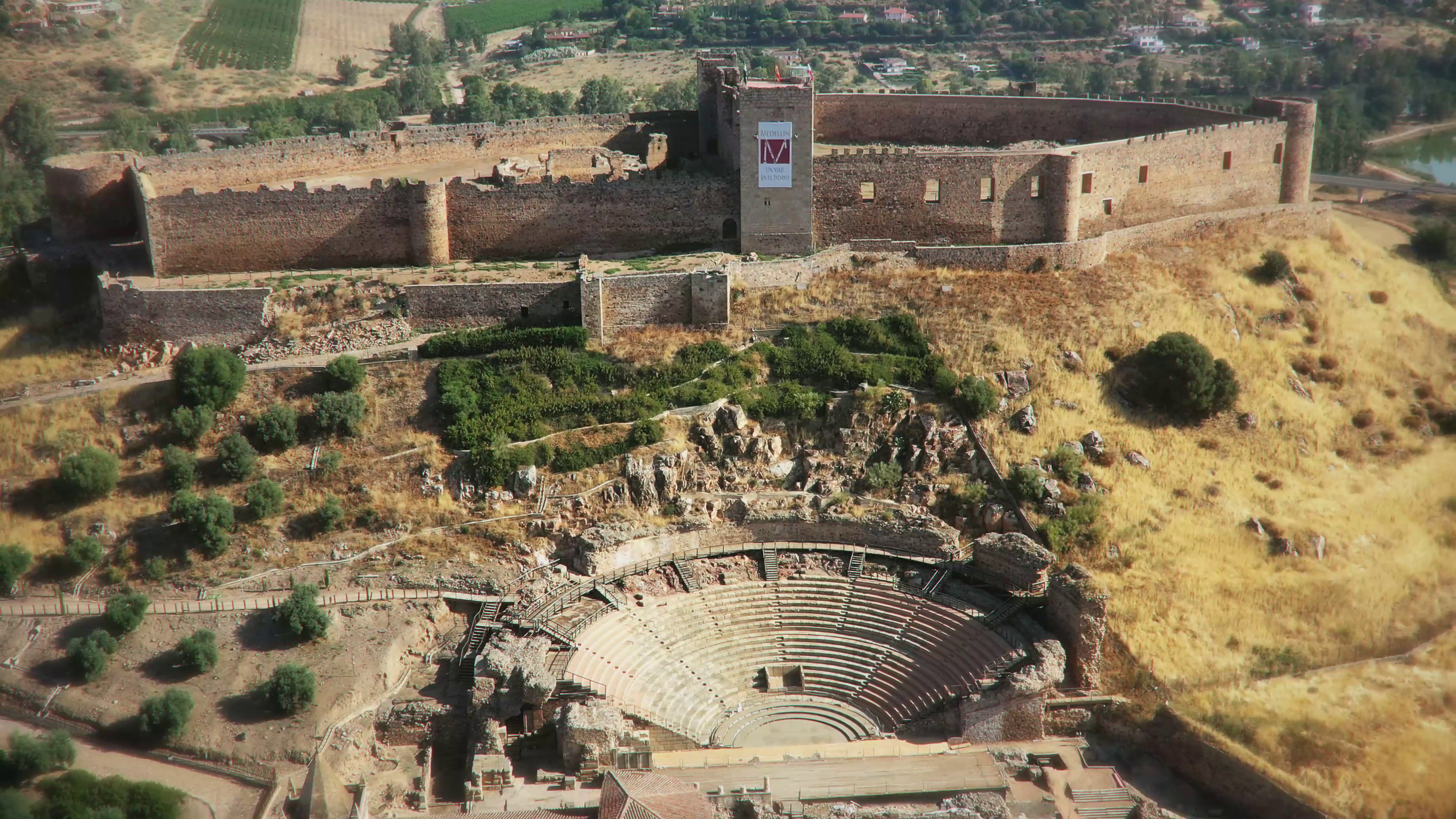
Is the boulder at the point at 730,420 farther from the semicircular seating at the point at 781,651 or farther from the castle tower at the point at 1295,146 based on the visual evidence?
the castle tower at the point at 1295,146

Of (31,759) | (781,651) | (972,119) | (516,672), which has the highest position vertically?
(972,119)

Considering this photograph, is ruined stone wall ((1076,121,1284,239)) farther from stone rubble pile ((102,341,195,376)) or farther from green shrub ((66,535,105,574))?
green shrub ((66,535,105,574))

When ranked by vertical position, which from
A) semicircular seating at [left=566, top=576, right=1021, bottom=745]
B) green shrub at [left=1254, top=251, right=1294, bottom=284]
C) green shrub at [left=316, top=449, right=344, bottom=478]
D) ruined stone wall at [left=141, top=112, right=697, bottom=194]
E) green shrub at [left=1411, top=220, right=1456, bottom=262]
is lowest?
semicircular seating at [left=566, top=576, right=1021, bottom=745]

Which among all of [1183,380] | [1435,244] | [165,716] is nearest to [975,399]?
[1183,380]

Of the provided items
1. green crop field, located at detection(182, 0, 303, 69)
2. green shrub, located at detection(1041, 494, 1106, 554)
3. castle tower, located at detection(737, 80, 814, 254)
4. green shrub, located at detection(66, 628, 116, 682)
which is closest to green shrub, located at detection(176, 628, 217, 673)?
green shrub, located at detection(66, 628, 116, 682)

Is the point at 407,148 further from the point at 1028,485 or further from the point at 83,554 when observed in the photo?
the point at 1028,485
